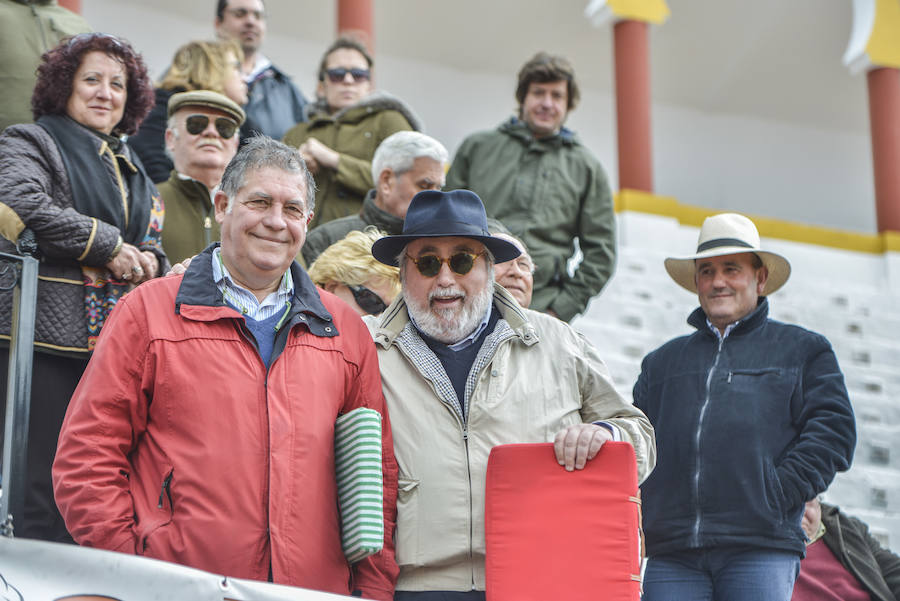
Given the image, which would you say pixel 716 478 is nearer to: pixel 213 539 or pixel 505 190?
pixel 213 539

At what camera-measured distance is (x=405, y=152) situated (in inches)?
191

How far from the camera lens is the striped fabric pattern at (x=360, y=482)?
309cm

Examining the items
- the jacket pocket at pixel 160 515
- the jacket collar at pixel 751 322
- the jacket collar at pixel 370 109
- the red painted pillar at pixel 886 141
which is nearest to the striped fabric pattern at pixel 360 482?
the jacket pocket at pixel 160 515

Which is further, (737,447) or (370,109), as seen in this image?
(370,109)

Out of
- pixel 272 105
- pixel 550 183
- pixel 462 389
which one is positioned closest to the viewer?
pixel 462 389

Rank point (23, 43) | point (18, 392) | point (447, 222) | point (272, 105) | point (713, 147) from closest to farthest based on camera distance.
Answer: point (18, 392) < point (447, 222) < point (23, 43) < point (272, 105) < point (713, 147)

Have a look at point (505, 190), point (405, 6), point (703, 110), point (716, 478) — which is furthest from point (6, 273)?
point (703, 110)

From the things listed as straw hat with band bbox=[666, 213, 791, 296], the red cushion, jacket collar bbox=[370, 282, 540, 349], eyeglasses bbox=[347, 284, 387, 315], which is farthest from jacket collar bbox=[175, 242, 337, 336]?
straw hat with band bbox=[666, 213, 791, 296]

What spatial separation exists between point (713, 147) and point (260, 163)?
42.8 ft

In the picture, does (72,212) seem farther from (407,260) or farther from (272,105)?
(272,105)

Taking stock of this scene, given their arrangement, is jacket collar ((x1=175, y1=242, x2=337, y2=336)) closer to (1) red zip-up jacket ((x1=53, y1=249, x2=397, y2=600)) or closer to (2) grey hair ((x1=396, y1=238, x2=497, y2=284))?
(1) red zip-up jacket ((x1=53, y1=249, x2=397, y2=600))

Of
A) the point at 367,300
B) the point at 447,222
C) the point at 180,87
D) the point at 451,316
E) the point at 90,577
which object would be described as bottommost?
the point at 90,577

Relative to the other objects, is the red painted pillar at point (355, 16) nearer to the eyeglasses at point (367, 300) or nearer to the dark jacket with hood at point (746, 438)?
the eyeglasses at point (367, 300)

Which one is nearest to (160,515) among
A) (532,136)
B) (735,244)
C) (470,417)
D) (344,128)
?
(470,417)
